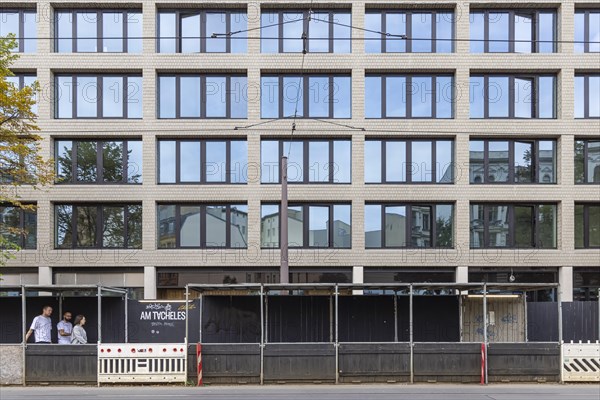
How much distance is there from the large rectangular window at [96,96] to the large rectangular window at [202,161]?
91.6 inches

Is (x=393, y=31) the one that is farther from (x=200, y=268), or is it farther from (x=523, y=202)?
(x=200, y=268)

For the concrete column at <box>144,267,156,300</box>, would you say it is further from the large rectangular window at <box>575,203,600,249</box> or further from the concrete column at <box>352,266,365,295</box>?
the large rectangular window at <box>575,203,600,249</box>

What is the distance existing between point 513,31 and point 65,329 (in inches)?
873

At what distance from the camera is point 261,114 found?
92.5 ft

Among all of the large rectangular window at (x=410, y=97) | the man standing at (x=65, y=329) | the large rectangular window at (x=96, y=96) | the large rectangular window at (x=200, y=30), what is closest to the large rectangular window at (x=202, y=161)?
the large rectangular window at (x=96, y=96)

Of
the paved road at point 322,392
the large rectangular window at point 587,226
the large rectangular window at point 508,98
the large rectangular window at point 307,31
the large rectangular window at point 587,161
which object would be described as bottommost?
the paved road at point 322,392

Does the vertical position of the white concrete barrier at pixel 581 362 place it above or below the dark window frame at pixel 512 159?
below

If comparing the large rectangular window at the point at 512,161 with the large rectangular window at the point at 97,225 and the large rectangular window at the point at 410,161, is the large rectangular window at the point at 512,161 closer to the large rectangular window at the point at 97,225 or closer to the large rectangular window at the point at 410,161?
the large rectangular window at the point at 410,161

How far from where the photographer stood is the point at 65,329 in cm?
1827

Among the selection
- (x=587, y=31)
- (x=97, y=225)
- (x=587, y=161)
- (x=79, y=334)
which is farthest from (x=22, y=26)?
(x=587, y=161)

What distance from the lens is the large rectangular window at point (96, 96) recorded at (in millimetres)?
28266

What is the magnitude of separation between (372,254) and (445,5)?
1151cm

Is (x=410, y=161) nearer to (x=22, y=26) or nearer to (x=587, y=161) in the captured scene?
(x=587, y=161)

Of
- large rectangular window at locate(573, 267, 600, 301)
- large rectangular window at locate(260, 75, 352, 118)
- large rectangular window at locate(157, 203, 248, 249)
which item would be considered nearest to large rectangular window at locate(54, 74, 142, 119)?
large rectangular window at locate(157, 203, 248, 249)
